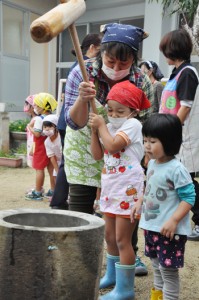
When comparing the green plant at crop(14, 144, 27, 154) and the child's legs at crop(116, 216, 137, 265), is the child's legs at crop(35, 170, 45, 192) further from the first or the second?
the child's legs at crop(116, 216, 137, 265)

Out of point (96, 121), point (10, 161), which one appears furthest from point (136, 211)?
point (10, 161)

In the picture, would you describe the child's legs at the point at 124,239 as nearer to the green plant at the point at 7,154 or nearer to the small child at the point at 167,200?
the small child at the point at 167,200

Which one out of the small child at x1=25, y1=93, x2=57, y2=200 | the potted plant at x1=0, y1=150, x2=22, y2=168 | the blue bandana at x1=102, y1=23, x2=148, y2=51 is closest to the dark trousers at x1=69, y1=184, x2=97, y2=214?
the blue bandana at x1=102, y1=23, x2=148, y2=51

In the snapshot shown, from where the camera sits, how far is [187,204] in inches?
76.4

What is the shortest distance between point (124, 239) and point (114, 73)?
3.08 feet

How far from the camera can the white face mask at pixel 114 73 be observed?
223 centimetres

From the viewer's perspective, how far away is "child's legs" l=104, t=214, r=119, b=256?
91.4 inches

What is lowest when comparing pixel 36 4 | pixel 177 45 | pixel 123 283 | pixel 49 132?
pixel 123 283

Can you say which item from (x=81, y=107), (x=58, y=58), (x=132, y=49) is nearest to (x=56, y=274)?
(x=81, y=107)

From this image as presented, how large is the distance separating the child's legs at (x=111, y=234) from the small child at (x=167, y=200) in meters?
0.29

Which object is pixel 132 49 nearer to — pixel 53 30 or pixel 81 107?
pixel 81 107

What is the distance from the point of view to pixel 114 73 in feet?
7.32

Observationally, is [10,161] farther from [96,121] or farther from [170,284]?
[170,284]

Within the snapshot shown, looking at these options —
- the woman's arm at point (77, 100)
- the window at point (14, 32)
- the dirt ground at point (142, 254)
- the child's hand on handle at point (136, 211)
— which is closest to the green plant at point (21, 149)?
the dirt ground at point (142, 254)
